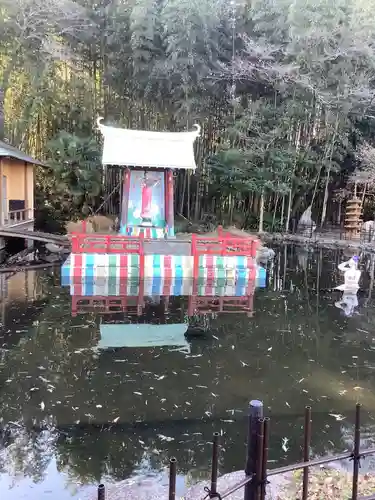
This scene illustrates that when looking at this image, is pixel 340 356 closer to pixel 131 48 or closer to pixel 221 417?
pixel 221 417

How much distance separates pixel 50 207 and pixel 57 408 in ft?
47.3

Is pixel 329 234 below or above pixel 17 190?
below

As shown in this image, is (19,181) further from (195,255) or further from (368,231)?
(368,231)

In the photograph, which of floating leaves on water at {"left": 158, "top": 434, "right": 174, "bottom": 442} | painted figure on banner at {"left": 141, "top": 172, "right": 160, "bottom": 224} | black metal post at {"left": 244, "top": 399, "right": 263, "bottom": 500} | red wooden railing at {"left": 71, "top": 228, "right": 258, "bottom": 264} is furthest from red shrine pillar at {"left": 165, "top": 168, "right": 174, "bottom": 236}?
black metal post at {"left": 244, "top": 399, "right": 263, "bottom": 500}

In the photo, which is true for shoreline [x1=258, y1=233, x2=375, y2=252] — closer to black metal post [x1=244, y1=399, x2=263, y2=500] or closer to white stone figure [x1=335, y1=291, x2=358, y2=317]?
white stone figure [x1=335, y1=291, x2=358, y2=317]

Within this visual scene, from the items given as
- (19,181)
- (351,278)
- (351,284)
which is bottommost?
(351,284)

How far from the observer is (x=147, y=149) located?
14.4 metres

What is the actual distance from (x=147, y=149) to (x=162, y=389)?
10.3 metres

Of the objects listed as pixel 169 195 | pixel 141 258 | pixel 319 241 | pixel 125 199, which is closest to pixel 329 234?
pixel 319 241

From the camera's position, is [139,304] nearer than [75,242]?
Yes

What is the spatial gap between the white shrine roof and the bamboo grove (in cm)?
201

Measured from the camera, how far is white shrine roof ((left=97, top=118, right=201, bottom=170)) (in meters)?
13.8

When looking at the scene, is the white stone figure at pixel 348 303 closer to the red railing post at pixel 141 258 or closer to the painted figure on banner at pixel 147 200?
the red railing post at pixel 141 258

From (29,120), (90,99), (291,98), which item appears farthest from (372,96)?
(29,120)
